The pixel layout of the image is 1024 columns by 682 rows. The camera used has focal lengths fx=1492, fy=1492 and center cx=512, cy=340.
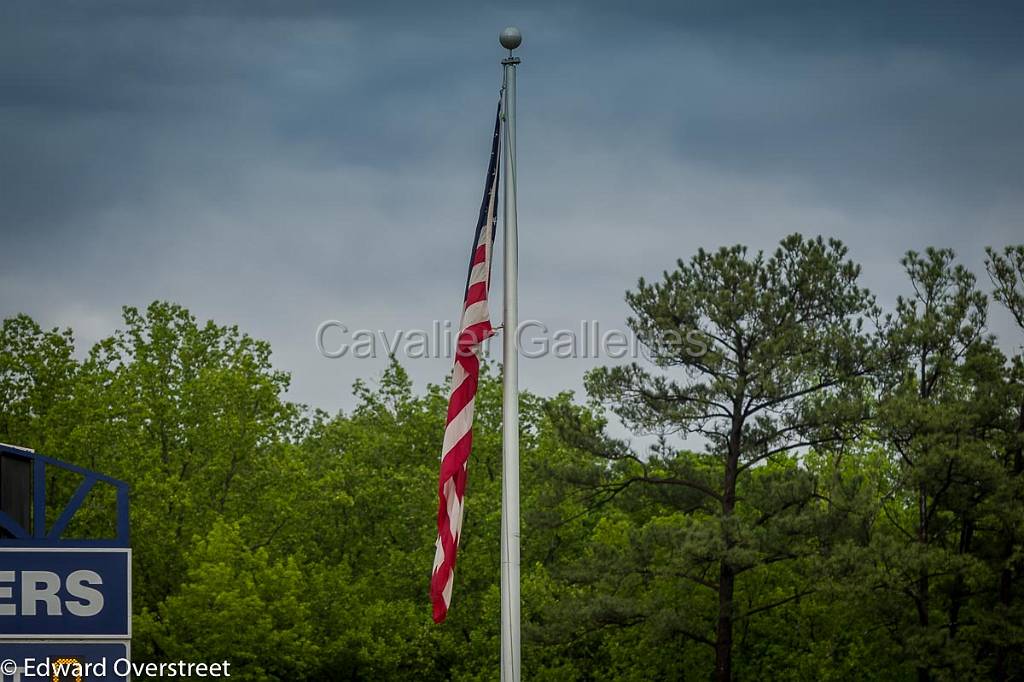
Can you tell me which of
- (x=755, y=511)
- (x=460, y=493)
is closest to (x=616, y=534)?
(x=755, y=511)

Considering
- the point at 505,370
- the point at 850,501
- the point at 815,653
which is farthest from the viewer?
the point at 815,653

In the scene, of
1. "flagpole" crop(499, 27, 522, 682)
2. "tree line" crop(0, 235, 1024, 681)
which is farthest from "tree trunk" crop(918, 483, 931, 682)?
"flagpole" crop(499, 27, 522, 682)

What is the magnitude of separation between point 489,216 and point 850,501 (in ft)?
46.2

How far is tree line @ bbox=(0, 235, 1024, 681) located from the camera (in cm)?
2902

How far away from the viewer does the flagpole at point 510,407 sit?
15914 millimetres

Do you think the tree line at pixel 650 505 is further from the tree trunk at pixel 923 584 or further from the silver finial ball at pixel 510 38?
the silver finial ball at pixel 510 38

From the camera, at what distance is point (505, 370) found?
16.3 metres

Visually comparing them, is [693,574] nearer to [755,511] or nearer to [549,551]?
[755,511]

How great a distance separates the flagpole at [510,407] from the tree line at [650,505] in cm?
1264

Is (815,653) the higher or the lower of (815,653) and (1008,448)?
the lower

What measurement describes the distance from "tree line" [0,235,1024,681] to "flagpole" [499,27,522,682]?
12.6 m

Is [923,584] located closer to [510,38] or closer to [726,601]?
[726,601]

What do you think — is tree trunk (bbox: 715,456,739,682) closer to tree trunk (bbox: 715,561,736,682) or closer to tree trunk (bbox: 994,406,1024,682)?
tree trunk (bbox: 715,561,736,682)

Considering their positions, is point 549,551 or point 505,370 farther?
point 549,551
